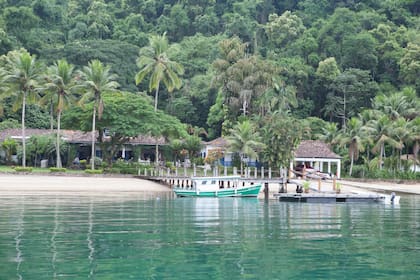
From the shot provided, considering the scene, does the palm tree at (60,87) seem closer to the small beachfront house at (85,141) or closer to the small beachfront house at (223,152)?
the small beachfront house at (85,141)

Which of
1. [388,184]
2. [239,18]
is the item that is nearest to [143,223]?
[388,184]

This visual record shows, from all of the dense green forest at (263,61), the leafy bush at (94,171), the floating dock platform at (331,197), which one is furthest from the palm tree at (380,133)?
the leafy bush at (94,171)

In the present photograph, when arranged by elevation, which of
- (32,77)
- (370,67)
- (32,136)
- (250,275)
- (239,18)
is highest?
(239,18)

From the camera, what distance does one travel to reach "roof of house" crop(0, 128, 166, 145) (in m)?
65.7

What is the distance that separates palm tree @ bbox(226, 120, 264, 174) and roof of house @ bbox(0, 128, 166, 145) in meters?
8.35

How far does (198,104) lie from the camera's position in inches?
3337

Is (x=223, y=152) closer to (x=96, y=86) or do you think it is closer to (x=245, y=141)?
(x=245, y=141)

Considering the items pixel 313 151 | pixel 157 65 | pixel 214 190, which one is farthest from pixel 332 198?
pixel 157 65

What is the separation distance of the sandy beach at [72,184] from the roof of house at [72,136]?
10919mm

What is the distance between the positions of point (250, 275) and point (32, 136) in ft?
164

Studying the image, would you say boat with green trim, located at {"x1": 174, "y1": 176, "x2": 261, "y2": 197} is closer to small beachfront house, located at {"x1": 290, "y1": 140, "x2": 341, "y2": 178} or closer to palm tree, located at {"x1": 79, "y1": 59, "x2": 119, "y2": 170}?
palm tree, located at {"x1": 79, "y1": 59, "x2": 119, "y2": 170}

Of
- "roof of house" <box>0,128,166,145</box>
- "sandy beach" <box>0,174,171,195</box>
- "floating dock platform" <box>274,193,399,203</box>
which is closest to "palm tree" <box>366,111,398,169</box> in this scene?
"floating dock platform" <box>274,193,399,203</box>

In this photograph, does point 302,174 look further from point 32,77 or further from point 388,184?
point 32,77

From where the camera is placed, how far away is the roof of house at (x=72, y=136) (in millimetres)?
65688
